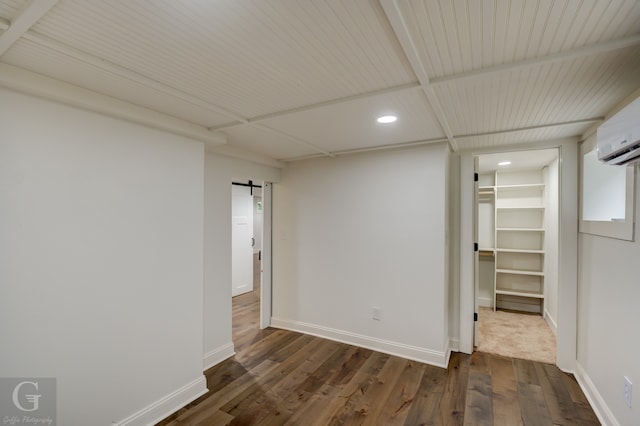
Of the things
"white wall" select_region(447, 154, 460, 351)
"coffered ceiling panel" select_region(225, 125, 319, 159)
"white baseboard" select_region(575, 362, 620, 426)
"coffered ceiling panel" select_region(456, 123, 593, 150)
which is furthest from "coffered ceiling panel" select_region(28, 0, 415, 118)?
"white baseboard" select_region(575, 362, 620, 426)

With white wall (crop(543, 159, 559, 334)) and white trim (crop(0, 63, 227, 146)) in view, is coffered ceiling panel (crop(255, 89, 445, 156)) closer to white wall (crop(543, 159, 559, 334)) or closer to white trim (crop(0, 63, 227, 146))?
white trim (crop(0, 63, 227, 146))

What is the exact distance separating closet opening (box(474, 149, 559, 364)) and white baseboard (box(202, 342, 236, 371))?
336 cm

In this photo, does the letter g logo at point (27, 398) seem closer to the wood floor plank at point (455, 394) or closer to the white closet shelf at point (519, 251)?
the wood floor plank at point (455, 394)

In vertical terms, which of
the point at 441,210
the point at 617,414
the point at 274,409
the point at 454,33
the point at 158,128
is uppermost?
the point at 454,33

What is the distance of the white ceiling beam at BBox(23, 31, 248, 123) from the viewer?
1288 mm

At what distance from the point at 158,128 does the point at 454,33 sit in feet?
6.87

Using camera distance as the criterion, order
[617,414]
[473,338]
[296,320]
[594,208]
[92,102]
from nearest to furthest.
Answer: [92,102] < [617,414] < [594,208] < [473,338] < [296,320]

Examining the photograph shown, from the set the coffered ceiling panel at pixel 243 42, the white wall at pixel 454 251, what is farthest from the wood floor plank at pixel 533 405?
the coffered ceiling panel at pixel 243 42

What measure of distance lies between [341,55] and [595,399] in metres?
3.23

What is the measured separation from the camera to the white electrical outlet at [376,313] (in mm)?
3377

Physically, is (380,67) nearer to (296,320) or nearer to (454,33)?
(454,33)

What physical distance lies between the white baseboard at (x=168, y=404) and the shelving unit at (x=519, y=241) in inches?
A: 181

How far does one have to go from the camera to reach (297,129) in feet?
8.48

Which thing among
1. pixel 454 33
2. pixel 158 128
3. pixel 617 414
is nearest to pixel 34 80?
pixel 158 128
